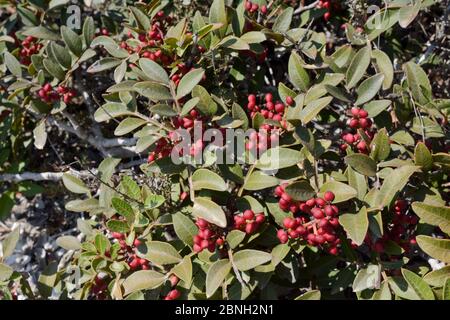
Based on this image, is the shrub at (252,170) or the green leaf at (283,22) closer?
the shrub at (252,170)

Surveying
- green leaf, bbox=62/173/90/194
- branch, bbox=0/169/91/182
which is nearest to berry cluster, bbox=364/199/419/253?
green leaf, bbox=62/173/90/194

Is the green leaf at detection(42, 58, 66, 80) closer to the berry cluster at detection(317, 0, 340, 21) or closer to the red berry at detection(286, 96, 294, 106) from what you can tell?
the red berry at detection(286, 96, 294, 106)

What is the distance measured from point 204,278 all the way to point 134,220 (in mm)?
334

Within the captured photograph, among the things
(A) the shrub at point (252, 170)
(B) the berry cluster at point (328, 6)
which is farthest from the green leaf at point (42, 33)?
(B) the berry cluster at point (328, 6)

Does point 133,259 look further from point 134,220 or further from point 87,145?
point 87,145

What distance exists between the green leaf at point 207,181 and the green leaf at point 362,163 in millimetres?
423

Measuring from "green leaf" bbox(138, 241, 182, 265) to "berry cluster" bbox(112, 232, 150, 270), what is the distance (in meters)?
0.05

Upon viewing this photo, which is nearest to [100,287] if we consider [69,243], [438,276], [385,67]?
[69,243]

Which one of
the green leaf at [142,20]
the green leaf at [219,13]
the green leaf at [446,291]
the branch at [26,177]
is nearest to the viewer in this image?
the green leaf at [446,291]

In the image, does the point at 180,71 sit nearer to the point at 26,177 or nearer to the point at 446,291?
the point at 26,177

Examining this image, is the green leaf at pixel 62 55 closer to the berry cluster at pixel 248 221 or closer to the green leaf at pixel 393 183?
the berry cluster at pixel 248 221

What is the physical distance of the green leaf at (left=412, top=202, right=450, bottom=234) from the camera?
169 centimetres

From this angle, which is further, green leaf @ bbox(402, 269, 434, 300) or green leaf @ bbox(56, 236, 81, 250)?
green leaf @ bbox(56, 236, 81, 250)

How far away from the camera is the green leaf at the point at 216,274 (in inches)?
69.4
